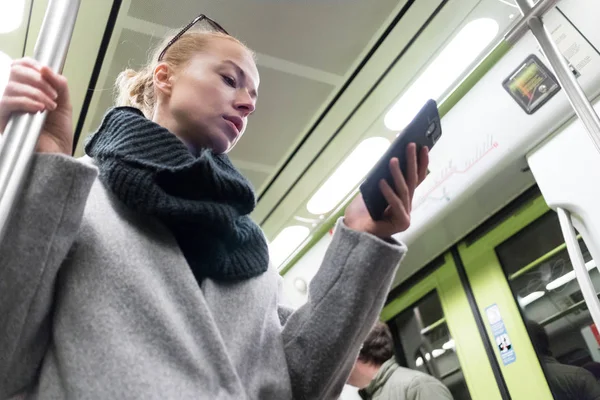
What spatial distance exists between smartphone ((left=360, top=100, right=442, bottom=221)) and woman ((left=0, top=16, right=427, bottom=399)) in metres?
0.02

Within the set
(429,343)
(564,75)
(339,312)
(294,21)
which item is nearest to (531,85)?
(564,75)

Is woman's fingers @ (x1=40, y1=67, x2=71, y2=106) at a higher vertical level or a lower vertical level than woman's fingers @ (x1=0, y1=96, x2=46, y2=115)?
higher

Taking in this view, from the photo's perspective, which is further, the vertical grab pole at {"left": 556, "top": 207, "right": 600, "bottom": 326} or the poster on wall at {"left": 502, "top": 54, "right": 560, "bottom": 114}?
the poster on wall at {"left": 502, "top": 54, "right": 560, "bottom": 114}

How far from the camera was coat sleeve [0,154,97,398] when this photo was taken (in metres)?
0.56

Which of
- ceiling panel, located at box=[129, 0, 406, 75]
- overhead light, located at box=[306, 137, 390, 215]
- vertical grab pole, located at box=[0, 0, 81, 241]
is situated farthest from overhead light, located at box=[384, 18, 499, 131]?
vertical grab pole, located at box=[0, 0, 81, 241]

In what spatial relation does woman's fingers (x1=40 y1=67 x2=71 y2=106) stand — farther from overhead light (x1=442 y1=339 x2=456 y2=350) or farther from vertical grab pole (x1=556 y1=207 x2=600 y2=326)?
overhead light (x1=442 y1=339 x2=456 y2=350)

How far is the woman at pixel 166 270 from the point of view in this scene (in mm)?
579

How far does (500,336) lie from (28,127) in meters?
2.60

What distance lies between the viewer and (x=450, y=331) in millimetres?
2953

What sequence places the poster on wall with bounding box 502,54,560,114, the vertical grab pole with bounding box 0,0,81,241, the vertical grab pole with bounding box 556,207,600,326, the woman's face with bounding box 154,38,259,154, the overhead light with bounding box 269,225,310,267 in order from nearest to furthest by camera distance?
the vertical grab pole with bounding box 0,0,81,241, the woman's face with bounding box 154,38,259,154, the vertical grab pole with bounding box 556,207,600,326, the poster on wall with bounding box 502,54,560,114, the overhead light with bounding box 269,225,310,267

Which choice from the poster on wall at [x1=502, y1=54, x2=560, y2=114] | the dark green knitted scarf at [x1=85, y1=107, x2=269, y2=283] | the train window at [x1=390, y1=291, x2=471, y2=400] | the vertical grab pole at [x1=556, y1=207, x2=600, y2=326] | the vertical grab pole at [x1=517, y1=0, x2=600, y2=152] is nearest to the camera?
the dark green knitted scarf at [x1=85, y1=107, x2=269, y2=283]

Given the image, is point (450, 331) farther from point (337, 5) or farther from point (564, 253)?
point (337, 5)

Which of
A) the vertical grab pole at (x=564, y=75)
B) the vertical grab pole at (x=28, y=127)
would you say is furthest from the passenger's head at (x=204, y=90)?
the vertical grab pole at (x=564, y=75)

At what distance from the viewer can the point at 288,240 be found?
3480mm
